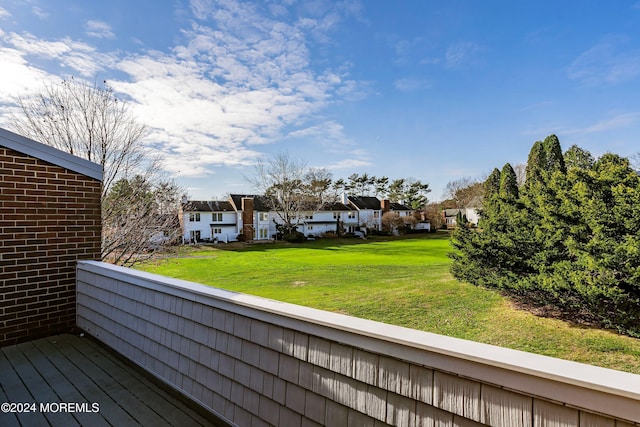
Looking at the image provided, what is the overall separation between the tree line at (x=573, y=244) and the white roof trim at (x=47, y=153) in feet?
25.0

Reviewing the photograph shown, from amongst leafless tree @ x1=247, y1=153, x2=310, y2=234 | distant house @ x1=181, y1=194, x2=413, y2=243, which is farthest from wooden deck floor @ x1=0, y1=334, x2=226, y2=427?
leafless tree @ x1=247, y1=153, x2=310, y2=234

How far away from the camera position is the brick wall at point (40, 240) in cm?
334

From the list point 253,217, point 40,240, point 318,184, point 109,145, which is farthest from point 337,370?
point 318,184

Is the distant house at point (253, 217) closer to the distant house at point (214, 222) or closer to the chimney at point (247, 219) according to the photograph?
the chimney at point (247, 219)

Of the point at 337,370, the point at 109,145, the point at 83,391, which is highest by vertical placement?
the point at 109,145

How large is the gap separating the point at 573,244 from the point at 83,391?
753 centimetres

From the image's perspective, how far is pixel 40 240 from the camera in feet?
11.6

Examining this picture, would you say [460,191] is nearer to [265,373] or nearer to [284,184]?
[284,184]

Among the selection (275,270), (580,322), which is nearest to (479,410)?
(580,322)

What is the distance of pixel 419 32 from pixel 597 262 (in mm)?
8676

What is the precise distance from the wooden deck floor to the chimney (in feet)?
103

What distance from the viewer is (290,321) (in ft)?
5.45

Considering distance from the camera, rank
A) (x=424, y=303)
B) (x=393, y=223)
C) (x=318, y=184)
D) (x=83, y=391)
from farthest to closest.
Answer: (x=393, y=223)
(x=318, y=184)
(x=424, y=303)
(x=83, y=391)

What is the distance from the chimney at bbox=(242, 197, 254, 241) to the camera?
34250mm
